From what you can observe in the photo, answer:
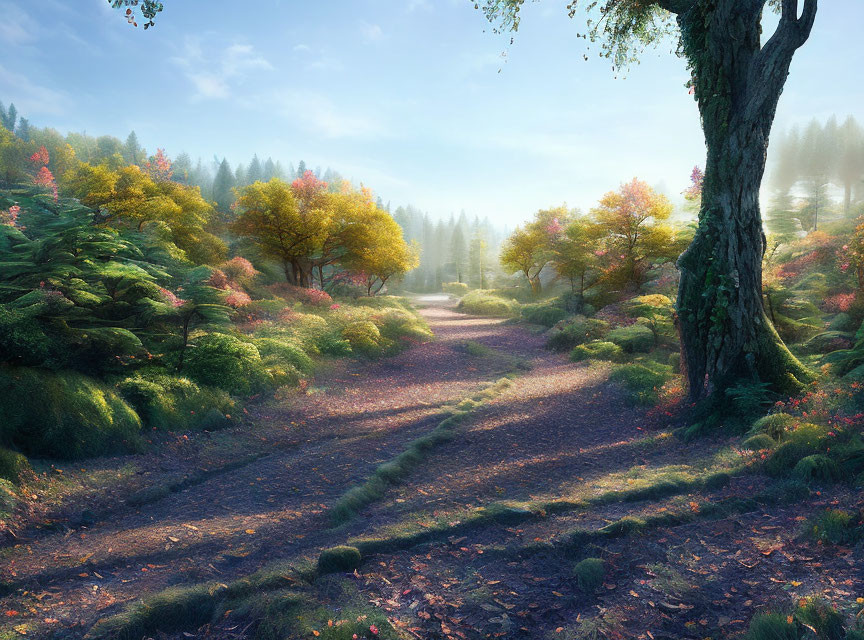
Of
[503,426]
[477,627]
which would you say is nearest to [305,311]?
[503,426]

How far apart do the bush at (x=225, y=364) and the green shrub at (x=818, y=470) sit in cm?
850

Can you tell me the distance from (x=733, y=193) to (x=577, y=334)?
816 cm

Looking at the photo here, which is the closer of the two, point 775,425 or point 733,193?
point 775,425

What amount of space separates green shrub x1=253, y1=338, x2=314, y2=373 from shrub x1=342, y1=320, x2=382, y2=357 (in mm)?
2519

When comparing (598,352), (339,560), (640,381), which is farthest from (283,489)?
(598,352)

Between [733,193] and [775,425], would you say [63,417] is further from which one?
[733,193]

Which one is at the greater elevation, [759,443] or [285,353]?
[285,353]

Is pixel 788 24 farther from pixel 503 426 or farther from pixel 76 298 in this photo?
pixel 76 298

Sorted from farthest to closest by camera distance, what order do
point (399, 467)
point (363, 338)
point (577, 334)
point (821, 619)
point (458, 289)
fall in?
1. point (458, 289)
2. point (577, 334)
3. point (363, 338)
4. point (399, 467)
5. point (821, 619)

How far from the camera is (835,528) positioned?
343cm

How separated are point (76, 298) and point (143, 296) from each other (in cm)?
144

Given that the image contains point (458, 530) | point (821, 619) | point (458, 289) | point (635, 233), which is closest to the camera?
point (821, 619)

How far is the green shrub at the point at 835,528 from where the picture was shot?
3344 millimetres

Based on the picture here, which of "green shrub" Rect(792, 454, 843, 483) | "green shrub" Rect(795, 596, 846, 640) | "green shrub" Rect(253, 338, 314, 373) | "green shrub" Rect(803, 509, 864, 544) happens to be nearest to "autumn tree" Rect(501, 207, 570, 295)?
"green shrub" Rect(253, 338, 314, 373)
